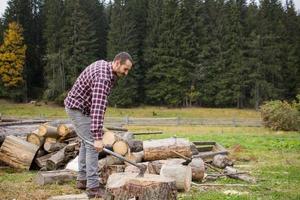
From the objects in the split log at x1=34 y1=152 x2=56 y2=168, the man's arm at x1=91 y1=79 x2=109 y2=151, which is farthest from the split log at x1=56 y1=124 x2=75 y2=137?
the man's arm at x1=91 y1=79 x2=109 y2=151

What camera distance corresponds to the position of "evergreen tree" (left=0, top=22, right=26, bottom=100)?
55750 millimetres

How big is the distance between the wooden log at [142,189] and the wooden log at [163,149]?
11.2ft

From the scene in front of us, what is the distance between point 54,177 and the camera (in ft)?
30.5

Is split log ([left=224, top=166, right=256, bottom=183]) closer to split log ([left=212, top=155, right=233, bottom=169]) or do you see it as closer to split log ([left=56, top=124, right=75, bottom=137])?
split log ([left=212, top=155, right=233, bottom=169])

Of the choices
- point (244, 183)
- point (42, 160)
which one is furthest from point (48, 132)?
point (244, 183)

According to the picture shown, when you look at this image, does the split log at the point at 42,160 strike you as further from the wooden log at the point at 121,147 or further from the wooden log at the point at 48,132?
the wooden log at the point at 121,147

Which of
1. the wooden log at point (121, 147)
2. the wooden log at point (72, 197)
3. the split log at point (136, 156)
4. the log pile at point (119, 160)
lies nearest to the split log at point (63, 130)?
the log pile at point (119, 160)

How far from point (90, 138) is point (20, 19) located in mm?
55378

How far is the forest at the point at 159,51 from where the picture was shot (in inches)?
2234

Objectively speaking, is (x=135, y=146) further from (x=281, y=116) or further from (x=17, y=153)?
(x=281, y=116)

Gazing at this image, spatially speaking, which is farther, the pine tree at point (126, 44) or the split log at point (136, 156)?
the pine tree at point (126, 44)

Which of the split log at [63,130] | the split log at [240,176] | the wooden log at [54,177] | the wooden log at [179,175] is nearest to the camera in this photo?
the wooden log at [179,175]

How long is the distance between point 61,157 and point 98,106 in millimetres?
3896

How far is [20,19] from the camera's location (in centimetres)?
6050
